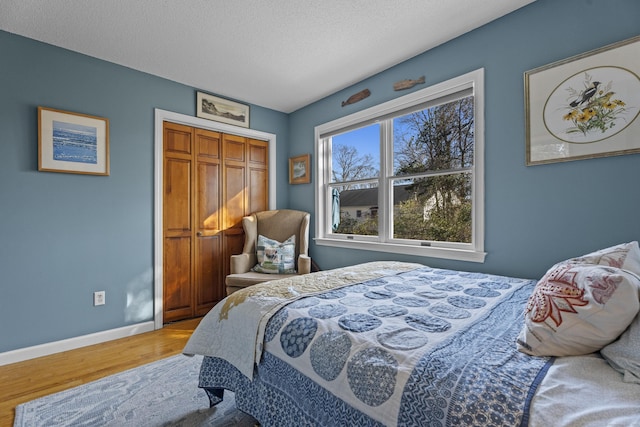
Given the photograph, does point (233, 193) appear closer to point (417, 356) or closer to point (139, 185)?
point (139, 185)

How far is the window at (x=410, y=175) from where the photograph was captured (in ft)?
7.63

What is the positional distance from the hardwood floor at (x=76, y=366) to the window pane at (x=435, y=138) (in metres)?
2.62

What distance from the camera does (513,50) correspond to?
2.03 meters

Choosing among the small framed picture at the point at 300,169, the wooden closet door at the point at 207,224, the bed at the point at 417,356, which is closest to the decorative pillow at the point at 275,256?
the wooden closet door at the point at 207,224

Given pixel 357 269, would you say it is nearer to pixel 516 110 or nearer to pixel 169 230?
pixel 516 110

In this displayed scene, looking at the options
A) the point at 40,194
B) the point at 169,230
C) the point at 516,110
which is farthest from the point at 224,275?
the point at 516,110

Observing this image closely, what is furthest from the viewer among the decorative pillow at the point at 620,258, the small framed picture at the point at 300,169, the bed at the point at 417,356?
the small framed picture at the point at 300,169

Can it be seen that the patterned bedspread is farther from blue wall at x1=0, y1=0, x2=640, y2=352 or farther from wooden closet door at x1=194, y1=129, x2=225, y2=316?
wooden closet door at x1=194, y1=129, x2=225, y2=316

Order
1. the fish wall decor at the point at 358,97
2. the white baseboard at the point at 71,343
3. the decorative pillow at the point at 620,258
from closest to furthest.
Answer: the decorative pillow at the point at 620,258 → the white baseboard at the point at 71,343 → the fish wall decor at the point at 358,97

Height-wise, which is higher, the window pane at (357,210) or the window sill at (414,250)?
the window pane at (357,210)

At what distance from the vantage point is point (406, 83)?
104 inches

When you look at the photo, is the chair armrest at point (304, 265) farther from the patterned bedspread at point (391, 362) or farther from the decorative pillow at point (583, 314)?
the decorative pillow at point (583, 314)

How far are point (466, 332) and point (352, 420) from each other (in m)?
0.47

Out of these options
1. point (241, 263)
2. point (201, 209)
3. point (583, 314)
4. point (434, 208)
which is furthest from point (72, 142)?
point (583, 314)
